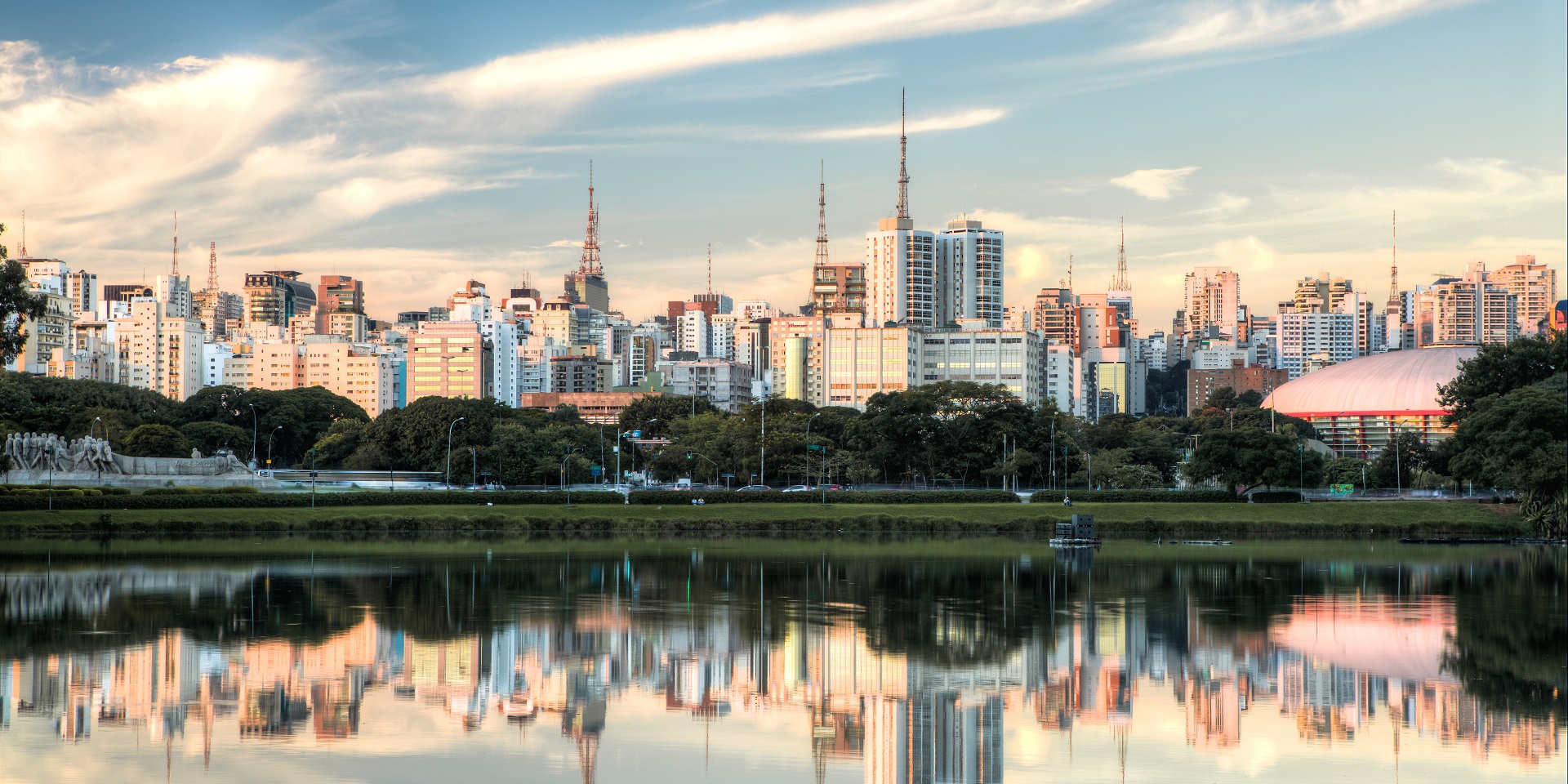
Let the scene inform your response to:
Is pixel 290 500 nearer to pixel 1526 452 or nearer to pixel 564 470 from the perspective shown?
pixel 564 470

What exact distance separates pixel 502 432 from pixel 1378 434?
336 feet

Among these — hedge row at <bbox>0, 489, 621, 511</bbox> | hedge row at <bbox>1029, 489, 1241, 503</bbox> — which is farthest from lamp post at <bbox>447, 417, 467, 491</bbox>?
hedge row at <bbox>1029, 489, 1241, 503</bbox>

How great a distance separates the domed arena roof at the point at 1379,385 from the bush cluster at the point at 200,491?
109 metres

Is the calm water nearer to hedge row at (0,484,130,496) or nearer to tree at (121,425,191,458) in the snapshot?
hedge row at (0,484,130,496)

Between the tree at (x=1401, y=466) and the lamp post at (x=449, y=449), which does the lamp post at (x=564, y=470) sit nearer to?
the lamp post at (x=449, y=449)

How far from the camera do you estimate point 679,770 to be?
17688 millimetres

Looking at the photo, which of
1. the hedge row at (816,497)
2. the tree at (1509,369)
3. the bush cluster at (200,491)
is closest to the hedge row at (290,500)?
the bush cluster at (200,491)

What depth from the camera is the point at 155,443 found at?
96.0m

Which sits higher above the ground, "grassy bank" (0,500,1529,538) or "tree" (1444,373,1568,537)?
"tree" (1444,373,1568,537)

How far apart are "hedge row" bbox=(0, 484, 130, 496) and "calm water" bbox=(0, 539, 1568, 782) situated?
27.3 metres

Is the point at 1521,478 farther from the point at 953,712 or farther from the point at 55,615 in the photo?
the point at 55,615

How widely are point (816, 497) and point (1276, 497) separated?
23.7 m

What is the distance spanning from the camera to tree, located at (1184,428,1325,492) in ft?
239

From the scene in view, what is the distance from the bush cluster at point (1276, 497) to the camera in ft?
243
